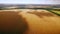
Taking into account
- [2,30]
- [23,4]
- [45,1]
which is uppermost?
[45,1]

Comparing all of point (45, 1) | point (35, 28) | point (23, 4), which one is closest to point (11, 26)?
point (35, 28)

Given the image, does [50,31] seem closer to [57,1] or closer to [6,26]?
[6,26]

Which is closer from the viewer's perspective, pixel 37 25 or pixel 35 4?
pixel 37 25

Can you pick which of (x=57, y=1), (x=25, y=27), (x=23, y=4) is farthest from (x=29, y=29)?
(x=57, y=1)

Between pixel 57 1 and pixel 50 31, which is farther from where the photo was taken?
pixel 57 1

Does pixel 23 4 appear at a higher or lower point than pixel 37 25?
higher

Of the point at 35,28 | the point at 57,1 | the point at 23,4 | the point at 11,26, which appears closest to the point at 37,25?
the point at 35,28

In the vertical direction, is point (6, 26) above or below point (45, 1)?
below

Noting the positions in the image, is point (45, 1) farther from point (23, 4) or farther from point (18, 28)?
point (18, 28)
